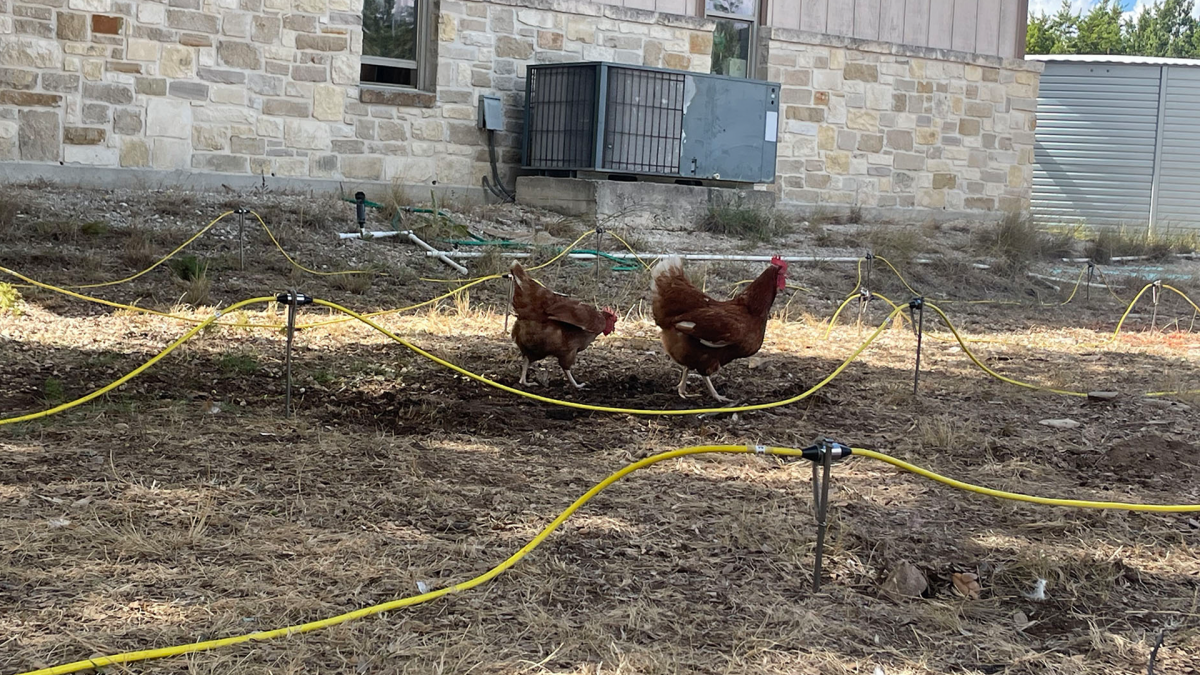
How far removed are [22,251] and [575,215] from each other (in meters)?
5.70

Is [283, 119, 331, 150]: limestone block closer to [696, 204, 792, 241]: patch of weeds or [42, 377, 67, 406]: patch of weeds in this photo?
[696, 204, 792, 241]: patch of weeds

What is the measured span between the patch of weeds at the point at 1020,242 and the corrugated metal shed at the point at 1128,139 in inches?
172

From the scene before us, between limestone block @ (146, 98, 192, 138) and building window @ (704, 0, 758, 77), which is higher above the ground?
building window @ (704, 0, 758, 77)

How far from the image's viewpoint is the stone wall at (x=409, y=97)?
36.3ft

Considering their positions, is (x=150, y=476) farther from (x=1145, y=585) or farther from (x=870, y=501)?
(x=1145, y=585)

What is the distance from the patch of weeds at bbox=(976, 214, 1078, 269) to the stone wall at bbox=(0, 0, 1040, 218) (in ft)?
5.68

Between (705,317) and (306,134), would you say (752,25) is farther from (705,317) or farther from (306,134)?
(705,317)

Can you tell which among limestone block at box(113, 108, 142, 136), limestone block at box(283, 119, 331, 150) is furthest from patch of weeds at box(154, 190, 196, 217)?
limestone block at box(283, 119, 331, 150)

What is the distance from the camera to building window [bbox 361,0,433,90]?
1285 centimetres

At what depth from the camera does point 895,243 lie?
502 inches

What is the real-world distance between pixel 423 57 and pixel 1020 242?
7414mm

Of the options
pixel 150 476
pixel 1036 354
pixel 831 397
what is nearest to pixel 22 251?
pixel 150 476

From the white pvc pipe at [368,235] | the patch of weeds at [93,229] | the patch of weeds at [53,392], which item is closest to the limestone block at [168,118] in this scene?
the patch of weeds at [93,229]

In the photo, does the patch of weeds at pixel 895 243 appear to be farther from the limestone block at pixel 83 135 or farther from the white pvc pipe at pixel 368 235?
the limestone block at pixel 83 135
